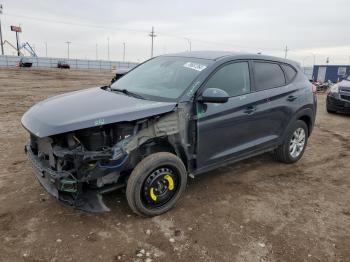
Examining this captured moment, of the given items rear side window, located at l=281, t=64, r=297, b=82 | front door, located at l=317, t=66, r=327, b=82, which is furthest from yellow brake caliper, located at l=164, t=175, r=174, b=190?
front door, located at l=317, t=66, r=327, b=82

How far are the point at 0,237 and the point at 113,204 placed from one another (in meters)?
1.21

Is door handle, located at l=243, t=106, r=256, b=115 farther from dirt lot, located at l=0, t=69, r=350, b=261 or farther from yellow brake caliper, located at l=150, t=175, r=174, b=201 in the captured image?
yellow brake caliper, located at l=150, t=175, r=174, b=201

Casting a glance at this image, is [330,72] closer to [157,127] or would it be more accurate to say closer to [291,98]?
[291,98]

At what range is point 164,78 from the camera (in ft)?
14.0

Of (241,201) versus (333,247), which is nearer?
(333,247)

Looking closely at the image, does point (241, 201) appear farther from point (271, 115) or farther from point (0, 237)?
point (0, 237)

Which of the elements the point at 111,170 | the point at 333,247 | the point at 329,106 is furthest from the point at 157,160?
the point at 329,106

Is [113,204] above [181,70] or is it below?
below

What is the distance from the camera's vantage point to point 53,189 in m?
3.35

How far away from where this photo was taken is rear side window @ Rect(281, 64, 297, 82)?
5254 mm

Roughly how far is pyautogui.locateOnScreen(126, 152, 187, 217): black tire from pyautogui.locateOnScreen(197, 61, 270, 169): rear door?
37 cm

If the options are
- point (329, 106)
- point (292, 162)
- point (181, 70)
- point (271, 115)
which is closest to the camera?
point (181, 70)

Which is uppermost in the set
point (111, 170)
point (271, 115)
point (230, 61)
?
point (230, 61)

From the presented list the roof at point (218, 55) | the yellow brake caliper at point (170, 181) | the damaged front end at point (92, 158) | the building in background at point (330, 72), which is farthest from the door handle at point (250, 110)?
the building in background at point (330, 72)
